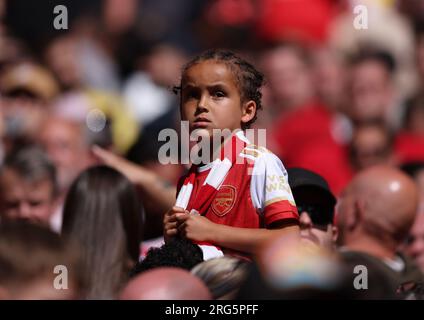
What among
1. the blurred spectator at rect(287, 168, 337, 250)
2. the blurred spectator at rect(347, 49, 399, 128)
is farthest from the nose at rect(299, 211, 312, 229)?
the blurred spectator at rect(347, 49, 399, 128)

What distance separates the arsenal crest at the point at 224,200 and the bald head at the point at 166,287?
994mm

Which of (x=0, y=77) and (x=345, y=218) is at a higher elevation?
(x=0, y=77)

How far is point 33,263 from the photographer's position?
8.28ft

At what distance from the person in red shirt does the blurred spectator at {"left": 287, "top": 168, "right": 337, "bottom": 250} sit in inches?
23.4

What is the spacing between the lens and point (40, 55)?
970 centimetres

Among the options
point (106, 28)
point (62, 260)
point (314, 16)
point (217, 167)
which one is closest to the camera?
point (62, 260)

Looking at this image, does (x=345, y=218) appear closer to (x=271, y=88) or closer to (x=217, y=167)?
(x=217, y=167)

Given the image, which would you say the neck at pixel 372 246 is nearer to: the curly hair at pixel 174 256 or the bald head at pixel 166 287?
the curly hair at pixel 174 256

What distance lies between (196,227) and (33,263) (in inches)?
45.9

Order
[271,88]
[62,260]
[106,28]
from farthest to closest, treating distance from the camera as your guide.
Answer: [106,28] < [271,88] < [62,260]

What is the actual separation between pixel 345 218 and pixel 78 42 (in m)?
5.54

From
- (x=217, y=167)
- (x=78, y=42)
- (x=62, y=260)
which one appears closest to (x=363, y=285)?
(x=62, y=260)

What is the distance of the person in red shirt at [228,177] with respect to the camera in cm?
363
